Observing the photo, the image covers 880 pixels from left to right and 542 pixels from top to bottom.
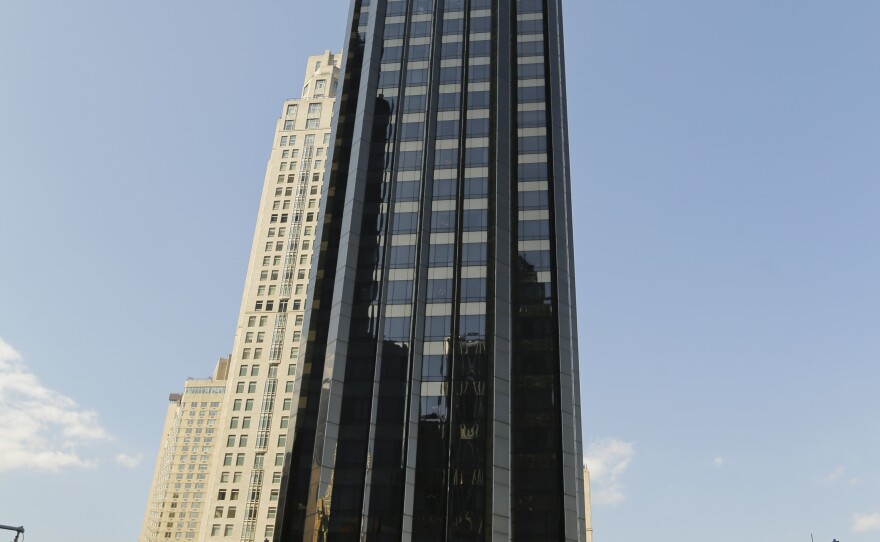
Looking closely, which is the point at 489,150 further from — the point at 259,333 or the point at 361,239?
the point at 259,333

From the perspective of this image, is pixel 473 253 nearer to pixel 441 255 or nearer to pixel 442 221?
pixel 441 255

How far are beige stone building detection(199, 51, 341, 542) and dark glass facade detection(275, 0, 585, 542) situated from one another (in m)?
24.5

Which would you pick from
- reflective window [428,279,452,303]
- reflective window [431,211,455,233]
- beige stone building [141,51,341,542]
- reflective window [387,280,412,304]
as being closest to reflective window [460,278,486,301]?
reflective window [428,279,452,303]

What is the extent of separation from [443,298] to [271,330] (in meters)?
41.9

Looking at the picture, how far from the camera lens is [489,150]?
10112 cm

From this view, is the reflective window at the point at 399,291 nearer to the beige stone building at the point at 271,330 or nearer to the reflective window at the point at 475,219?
the reflective window at the point at 475,219

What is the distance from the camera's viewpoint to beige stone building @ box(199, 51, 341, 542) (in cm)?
11012

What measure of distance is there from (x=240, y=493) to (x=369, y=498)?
123 ft

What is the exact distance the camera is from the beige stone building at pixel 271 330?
11012 centimetres

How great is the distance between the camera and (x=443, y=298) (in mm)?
90938

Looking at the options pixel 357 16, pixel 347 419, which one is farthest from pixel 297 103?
pixel 347 419

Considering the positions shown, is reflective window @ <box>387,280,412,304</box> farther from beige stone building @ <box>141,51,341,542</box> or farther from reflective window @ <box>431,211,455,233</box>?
beige stone building @ <box>141,51,341,542</box>

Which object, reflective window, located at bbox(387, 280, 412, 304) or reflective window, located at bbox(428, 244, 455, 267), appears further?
reflective window, located at bbox(428, 244, 455, 267)

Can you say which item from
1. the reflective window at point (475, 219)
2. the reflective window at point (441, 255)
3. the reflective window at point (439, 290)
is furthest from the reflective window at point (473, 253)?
the reflective window at point (439, 290)
